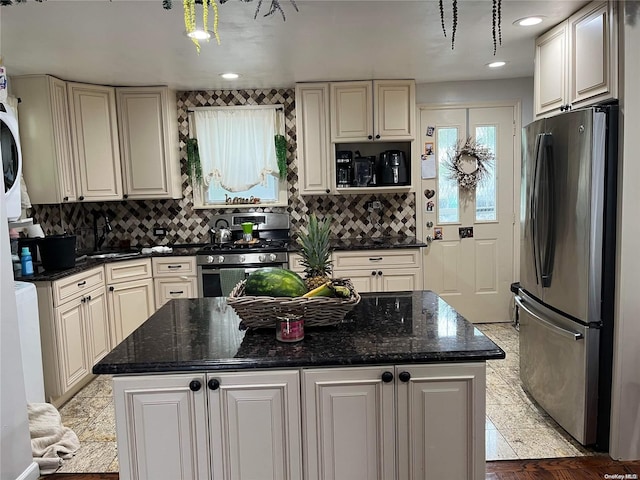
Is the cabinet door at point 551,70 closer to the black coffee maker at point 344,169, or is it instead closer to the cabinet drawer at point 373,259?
the cabinet drawer at point 373,259

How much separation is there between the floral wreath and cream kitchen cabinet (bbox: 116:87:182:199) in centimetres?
267

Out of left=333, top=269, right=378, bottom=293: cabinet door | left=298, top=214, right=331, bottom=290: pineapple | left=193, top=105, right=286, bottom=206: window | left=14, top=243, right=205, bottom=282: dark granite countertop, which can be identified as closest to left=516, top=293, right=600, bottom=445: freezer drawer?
left=333, top=269, right=378, bottom=293: cabinet door

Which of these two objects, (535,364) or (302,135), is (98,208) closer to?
(302,135)

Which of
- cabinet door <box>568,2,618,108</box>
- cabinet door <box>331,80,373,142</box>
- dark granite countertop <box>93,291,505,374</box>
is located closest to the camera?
dark granite countertop <box>93,291,505,374</box>

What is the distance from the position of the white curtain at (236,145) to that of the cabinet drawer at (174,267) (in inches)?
35.2

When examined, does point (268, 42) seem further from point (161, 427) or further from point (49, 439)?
point (49, 439)

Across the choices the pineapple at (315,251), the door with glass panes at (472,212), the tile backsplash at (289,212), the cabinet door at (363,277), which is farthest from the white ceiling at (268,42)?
the cabinet door at (363,277)

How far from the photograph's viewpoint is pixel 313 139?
452 cm

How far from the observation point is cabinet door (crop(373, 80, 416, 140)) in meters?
4.44

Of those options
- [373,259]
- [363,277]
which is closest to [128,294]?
[363,277]

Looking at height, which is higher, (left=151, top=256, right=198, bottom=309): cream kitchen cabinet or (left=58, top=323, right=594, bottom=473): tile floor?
(left=151, top=256, right=198, bottom=309): cream kitchen cabinet

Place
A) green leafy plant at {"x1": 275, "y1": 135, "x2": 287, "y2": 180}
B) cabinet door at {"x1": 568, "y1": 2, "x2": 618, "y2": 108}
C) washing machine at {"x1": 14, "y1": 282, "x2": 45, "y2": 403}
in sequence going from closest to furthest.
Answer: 1. cabinet door at {"x1": 568, "y1": 2, "x2": 618, "y2": 108}
2. washing machine at {"x1": 14, "y1": 282, "x2": 45, "y2": 403}
3. green leafy plant at {"x1": 275, "y1": 135, "x2": 287, "y2": 180}

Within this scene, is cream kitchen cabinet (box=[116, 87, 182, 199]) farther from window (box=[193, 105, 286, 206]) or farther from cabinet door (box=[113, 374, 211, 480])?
cabinet door (box=[113, 374, 211, 480])

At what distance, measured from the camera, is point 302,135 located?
4.52m
